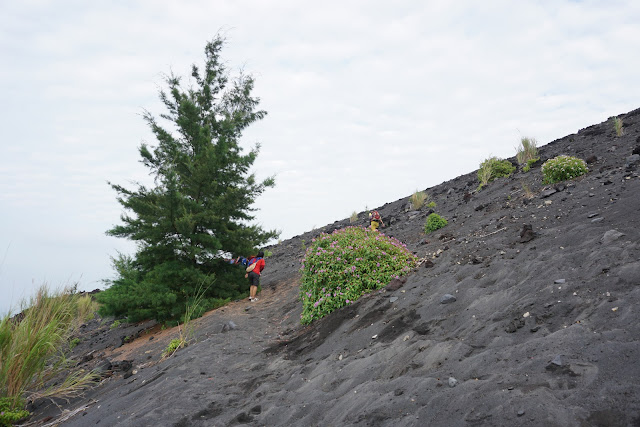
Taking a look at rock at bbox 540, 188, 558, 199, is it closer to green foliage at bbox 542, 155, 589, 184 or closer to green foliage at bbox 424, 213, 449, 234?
green foliage at bbox 542, 155, 589, 184

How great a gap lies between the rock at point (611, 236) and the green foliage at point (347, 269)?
330cm

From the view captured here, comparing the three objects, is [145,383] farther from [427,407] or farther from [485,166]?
[485,166]

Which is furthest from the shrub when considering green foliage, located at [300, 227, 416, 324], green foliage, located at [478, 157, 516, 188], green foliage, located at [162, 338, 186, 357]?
green foliage, located at [162, 338, 186, 357]

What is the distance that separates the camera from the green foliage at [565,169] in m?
9.32

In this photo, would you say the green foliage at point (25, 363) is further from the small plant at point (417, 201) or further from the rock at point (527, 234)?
the small plant at point (417, 201)

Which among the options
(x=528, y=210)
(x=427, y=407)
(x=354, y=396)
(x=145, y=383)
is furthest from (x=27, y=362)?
(x=528, y=210)

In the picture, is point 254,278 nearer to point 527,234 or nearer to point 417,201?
point 527,234

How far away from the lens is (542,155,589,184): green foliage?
932 cm

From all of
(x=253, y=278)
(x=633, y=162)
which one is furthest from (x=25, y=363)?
(x=633, y=162)

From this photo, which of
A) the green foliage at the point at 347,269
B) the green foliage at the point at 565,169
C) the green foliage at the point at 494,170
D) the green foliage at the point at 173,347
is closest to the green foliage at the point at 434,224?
the green foliage at the point at 565,169

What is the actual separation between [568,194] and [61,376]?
1059 centimetres

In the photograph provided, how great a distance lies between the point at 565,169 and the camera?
30.9ft

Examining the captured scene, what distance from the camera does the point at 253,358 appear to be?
6266 mm

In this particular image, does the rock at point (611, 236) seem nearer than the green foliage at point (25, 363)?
Yes
